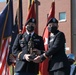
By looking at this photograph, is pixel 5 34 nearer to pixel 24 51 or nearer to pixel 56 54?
pixel 24 51

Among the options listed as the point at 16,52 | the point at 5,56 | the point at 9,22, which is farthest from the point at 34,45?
the point at 9,22

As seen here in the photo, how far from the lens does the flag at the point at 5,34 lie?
8.01 meters

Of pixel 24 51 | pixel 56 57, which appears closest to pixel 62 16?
pixel 24 51

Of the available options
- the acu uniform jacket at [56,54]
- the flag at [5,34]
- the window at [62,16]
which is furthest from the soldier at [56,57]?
the window at [62,16]

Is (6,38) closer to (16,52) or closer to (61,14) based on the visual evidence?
(16,52)

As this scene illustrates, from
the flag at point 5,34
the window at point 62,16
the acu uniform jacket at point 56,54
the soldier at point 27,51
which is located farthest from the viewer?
the window at point 62,16

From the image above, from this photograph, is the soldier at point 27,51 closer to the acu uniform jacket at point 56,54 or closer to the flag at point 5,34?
the acu uniform jacket at point 56,54

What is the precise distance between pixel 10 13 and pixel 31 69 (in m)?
3.40

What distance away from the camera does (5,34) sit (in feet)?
27.4

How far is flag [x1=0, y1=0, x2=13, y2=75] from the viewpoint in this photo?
A: 8.01 metres

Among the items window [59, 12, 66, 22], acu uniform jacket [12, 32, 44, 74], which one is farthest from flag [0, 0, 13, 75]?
window [59, 12, 66, 22]

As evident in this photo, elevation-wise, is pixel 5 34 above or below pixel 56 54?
above

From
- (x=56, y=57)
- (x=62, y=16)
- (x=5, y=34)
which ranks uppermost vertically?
(x=62, y=16)

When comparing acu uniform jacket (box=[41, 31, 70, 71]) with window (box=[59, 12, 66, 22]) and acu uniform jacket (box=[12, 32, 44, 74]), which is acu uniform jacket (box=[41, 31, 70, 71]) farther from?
window (box=[59, 12, 66, 22])
